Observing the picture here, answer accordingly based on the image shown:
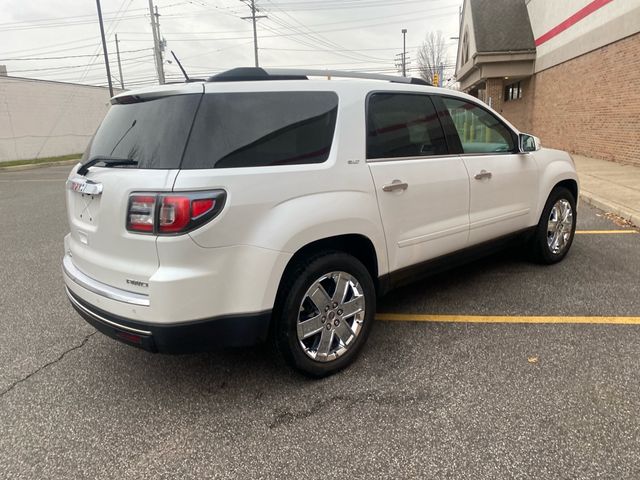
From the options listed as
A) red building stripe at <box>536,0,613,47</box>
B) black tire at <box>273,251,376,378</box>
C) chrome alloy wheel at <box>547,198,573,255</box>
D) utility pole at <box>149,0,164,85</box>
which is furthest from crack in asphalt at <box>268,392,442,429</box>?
utility pole at <box>149,0,164,85</box>

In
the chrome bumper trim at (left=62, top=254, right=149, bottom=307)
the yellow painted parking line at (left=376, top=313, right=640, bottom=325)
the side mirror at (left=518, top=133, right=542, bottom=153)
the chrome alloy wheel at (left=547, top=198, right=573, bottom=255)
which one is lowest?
the yellow painted parking line at (left=376, top=313, right=640, bottom=325)

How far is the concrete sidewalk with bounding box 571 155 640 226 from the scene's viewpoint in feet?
24.7

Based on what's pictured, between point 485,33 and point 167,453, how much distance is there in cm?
2508

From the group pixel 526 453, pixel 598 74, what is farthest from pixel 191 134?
pixel 598 74

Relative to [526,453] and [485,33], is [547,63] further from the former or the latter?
[526,453]

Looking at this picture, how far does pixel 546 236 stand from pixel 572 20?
15224mm

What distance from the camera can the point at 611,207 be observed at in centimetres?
768

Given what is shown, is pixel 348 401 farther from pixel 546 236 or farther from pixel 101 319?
pixel 546 236

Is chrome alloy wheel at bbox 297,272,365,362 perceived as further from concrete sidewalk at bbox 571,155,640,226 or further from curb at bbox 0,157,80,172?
curb at bbox 0,157,80,172

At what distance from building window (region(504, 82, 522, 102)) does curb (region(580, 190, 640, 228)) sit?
1781 cm

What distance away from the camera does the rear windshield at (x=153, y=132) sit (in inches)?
98.8

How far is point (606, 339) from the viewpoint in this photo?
3.40 metres

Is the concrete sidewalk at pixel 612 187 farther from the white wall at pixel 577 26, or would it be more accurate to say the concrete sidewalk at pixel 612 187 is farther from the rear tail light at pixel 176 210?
the rear tail light at pixel 176 210

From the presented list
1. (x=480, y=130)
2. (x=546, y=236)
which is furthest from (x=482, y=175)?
(x=546, y=236)
